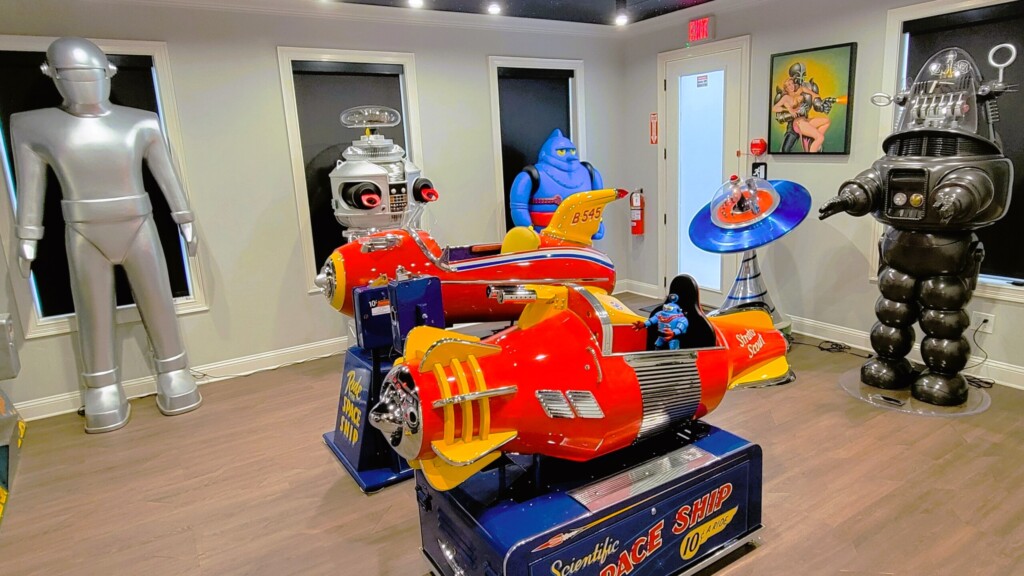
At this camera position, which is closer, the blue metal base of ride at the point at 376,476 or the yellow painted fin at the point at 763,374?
the yellow painted fin at the point at 763,374

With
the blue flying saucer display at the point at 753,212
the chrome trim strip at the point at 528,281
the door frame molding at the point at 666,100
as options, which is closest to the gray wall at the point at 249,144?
the door frame molding at the point at 666,100

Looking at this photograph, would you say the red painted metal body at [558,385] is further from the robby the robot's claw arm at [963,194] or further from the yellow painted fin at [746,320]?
the robby the robot's claw arm at [963,194]

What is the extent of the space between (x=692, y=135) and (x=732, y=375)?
336 centimetres

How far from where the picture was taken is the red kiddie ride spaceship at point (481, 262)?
3.05 m

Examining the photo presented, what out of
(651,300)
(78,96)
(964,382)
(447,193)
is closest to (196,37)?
(78,96)

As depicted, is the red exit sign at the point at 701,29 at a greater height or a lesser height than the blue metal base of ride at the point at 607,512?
greater

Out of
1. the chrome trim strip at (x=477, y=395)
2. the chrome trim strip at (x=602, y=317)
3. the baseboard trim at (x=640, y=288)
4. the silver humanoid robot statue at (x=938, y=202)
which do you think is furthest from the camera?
the baseboard trim at (x=640, y=288)

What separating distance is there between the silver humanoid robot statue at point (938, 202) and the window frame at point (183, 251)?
3.76 meters

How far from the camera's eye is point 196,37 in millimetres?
3811

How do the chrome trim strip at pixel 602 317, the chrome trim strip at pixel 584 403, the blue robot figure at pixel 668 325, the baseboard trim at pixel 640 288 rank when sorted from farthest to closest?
the baseboard trim at pixel 640 288
the blue robot figure at pixel 668 325
the chrome trim strip at pixel 602 317
the chrome trim strip at pixel 584 403

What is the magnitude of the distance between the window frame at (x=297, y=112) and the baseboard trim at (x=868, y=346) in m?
3.05

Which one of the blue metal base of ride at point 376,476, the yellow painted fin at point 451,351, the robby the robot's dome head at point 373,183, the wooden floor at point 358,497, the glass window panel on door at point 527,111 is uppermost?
the glass window panel on door at point 527,111

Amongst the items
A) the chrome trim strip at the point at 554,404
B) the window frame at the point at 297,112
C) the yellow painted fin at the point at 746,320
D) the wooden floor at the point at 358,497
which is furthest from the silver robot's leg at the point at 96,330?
the yellow painted fin at the point at 746,320

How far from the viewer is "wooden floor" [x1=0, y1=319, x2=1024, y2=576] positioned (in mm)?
2195
